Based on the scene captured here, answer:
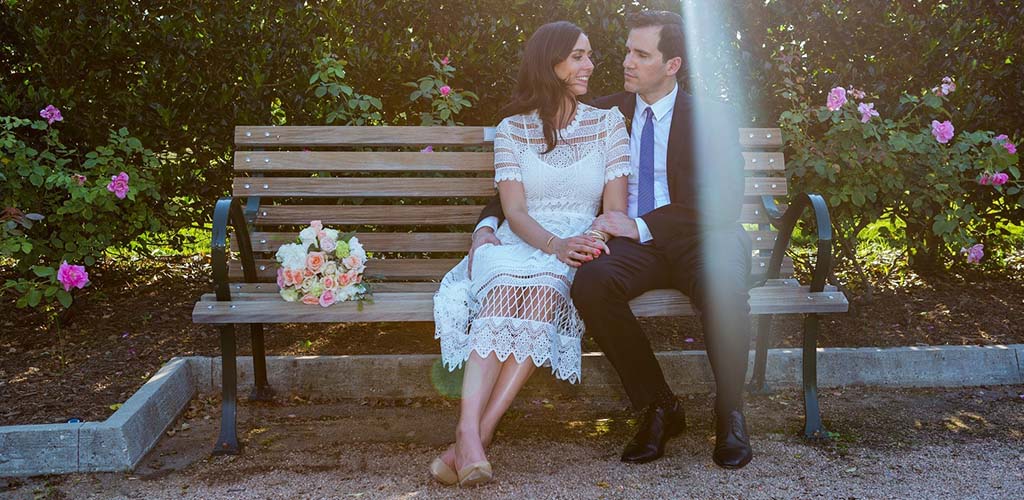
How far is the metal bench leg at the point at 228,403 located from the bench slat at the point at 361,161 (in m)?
0.89

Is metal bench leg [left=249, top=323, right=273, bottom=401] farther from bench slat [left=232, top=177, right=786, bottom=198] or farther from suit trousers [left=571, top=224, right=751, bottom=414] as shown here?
suit trousers [left=571, top=224, right=751, bottom=414]

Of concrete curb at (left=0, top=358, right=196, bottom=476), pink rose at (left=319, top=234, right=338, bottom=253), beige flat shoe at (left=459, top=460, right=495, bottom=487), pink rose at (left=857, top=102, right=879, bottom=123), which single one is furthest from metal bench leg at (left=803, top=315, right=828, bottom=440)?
concrete curb at (left=0, top=358, right=196, bottom=476)

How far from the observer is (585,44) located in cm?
388

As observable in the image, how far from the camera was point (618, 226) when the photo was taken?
3.65m

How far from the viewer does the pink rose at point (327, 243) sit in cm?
352

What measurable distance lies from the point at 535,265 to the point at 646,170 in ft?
2.34

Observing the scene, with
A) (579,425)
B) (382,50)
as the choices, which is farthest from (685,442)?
(382,50)

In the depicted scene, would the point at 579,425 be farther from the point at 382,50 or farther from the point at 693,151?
the point at 382,50

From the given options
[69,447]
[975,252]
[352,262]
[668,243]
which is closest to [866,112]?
[975,252]

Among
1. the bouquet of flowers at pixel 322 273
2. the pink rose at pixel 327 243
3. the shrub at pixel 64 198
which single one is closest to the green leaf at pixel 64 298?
the shrub at pixel 64 198

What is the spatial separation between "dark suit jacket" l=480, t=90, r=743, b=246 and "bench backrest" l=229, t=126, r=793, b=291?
44cm

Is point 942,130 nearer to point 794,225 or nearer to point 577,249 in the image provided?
point 794,225

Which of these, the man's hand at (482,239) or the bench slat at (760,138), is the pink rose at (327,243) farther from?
the bench slat at (760,138)

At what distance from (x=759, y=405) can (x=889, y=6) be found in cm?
222
